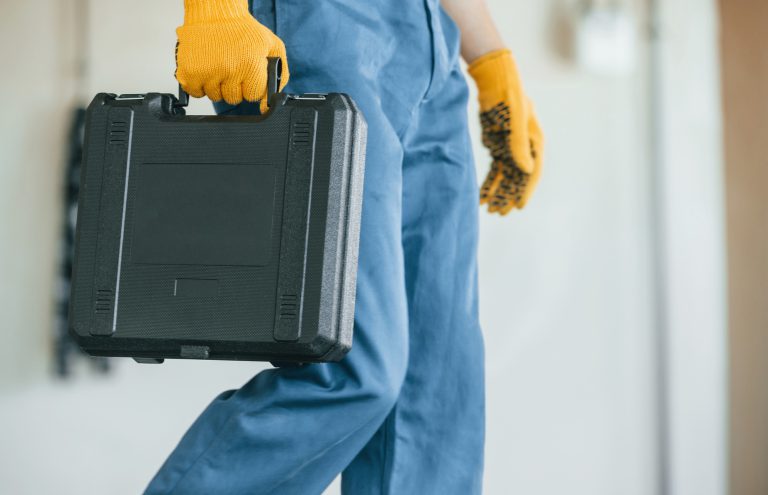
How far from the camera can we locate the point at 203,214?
804 mm

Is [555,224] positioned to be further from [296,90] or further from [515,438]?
[296,90]

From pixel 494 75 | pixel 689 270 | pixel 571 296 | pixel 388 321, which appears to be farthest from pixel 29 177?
pixel 689 270

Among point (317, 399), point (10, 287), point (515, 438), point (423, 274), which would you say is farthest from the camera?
point (515, 438)

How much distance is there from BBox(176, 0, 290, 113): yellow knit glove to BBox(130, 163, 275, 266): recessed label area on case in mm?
77

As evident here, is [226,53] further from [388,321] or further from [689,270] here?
[689,270]

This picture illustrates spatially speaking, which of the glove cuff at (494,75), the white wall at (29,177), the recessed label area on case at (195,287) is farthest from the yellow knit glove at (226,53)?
the white wall at (29,177)

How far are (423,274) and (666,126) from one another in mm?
1145

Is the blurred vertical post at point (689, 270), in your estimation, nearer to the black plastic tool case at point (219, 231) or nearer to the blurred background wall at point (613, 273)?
the blurred background wall at point (613, 273)

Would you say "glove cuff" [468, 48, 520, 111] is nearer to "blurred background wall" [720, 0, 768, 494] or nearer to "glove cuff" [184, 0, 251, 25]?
"glove cuff" [184, 0, 251, 25]

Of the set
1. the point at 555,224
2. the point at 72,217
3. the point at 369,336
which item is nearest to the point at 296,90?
the point at 369,336

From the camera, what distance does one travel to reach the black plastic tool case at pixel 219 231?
0.78m

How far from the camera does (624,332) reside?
1986 mm

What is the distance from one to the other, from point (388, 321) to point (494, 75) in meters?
0.50

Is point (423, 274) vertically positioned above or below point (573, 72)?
below
